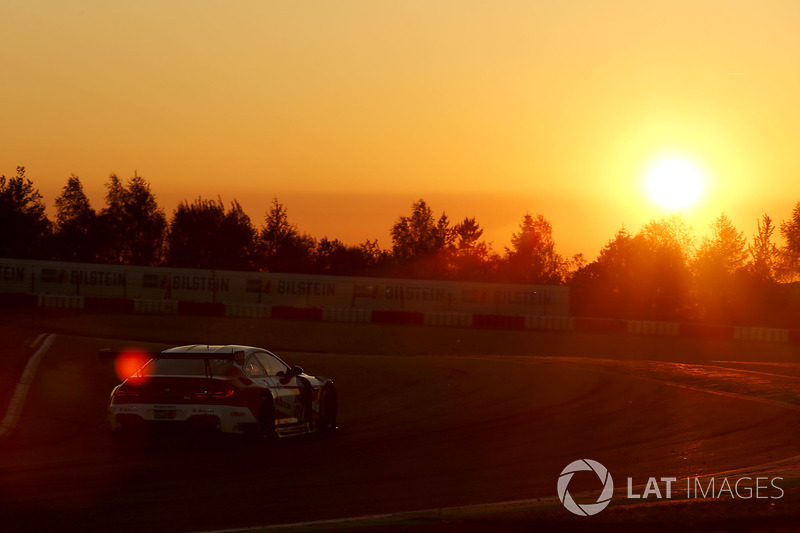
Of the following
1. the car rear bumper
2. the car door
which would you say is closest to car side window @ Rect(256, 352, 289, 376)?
the car door

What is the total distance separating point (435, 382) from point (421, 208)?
10579cm

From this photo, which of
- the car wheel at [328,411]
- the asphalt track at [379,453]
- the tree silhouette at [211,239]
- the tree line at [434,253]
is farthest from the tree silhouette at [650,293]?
the car wheel at [328,411]

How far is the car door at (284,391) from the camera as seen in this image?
39.5ft

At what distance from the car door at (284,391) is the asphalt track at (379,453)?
0.35m

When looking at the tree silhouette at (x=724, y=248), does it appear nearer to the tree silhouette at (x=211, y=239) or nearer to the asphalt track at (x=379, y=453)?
the tree silhouette at (x=211, y=239)

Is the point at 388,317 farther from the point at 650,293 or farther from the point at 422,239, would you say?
the point at 422,239

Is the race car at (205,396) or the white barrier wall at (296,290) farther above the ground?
the white barrier wall at (296,290)

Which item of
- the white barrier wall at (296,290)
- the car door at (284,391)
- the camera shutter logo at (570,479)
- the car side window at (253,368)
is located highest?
the white barrier wall at (296,290)

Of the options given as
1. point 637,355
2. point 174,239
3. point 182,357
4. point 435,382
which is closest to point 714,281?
point 637,355

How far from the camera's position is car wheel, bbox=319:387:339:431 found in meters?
13.1

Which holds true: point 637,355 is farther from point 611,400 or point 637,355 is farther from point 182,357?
point 182,357

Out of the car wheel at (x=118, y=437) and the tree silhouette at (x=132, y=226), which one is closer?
the car wheel at (x=118, y=437)

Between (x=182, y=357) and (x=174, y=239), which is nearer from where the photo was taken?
(x=182, y=357)

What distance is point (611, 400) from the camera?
1669 cm
